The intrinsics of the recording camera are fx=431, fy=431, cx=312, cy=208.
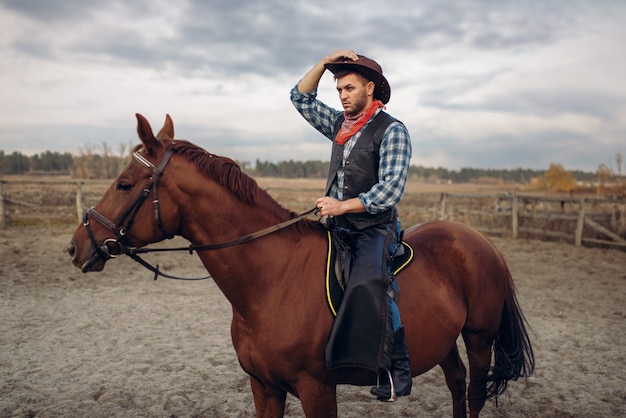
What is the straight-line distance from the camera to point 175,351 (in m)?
5.35

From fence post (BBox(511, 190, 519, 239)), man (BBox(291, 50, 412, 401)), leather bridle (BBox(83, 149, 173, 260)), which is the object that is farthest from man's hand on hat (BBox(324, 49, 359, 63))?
fence post (BBox(511, 190, 519, 239))

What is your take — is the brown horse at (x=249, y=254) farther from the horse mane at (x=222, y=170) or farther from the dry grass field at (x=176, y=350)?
the dry grass field at (x=176, y=350)

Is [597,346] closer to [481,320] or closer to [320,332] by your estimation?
[481,320]

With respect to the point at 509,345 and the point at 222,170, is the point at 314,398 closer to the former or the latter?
the point at 222,170

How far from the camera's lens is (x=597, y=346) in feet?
18.7

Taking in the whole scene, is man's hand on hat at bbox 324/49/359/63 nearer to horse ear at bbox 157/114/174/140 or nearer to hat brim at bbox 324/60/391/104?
hat brim at bbox 324/60/391/104

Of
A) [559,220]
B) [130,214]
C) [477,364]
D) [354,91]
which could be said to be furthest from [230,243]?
[559,220]

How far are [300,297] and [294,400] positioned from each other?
2281mm

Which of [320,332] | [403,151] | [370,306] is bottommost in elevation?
[320,332]

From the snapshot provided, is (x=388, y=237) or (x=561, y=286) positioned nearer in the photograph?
(x=388, y=237)

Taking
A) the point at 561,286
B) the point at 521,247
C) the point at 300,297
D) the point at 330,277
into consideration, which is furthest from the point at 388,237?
the point at 521,247

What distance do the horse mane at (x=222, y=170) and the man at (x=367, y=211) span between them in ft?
1.26

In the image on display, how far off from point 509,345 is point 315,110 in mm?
2425

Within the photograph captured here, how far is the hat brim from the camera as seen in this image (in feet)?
8.36
